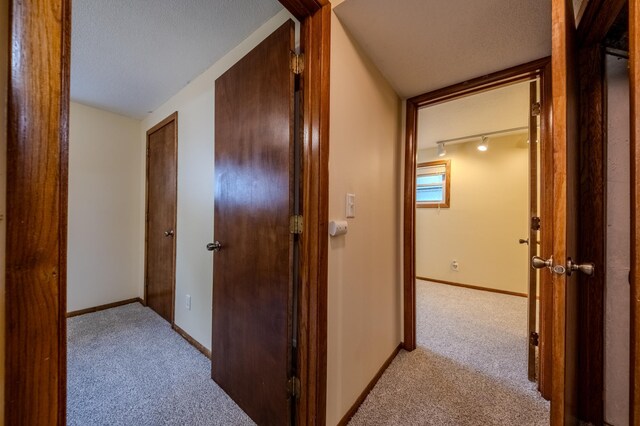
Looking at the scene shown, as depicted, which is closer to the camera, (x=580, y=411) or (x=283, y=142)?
(x=283, y=142)

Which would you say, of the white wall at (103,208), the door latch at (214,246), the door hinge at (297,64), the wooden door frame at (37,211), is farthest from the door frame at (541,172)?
the white wall at (103,208)

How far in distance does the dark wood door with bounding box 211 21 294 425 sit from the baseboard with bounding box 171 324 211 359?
342mm

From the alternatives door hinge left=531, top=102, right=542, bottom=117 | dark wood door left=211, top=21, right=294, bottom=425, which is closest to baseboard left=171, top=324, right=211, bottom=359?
dark wood door left=211, top=21, right=294, bottom=425

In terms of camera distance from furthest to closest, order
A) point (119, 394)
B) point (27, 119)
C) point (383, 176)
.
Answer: point (383, 176) → point (119, 394) → point (27, 119)

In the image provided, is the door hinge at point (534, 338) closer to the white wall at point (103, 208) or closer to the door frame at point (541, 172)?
the door frame at point (541, 172)

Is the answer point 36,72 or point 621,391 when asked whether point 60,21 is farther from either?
point 621,391

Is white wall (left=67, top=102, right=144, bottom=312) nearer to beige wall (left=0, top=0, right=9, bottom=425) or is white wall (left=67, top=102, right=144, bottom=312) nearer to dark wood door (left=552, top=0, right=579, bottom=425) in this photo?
beige wall (left=0, top=0, right=9, bottom=425)

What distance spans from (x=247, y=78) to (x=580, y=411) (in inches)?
97.7

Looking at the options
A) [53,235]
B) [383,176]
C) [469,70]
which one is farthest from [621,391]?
[53,235]

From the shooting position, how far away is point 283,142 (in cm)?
118

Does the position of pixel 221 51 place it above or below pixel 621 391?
above

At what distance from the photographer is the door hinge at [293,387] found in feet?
3.84

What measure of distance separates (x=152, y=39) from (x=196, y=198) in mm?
1096

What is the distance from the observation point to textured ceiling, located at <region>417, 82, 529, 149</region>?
230cm
